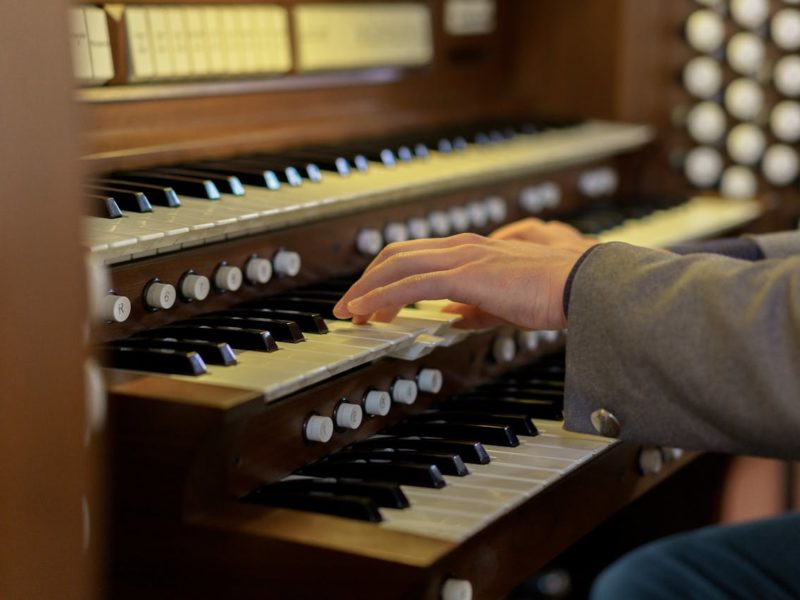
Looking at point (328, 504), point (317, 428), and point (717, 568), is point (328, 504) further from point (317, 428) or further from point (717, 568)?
point (717, 568)

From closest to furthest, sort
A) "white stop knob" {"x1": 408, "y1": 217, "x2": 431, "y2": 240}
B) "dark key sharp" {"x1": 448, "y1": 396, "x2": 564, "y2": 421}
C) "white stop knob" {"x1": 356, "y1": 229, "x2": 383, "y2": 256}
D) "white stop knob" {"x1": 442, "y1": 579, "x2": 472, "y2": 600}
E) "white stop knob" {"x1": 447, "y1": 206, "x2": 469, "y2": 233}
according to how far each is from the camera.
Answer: "white stop knob" {"x1": 442, "y1": 579, "x2": 472, "y2": 600}
"dark key sharp" {"x1": 448, "y1": 396, "x2": 564, "y2": 421}
"white stop knob" {"x1": 356, "y1": 229, "x2": 383, "y2": 256}
"white stop knob" {"x1": 408, "y1": 217, "x2": 431, "y2": 240}
"white stop knob" {"x1": 447, "y1": 206, "x2": 469, "y2": 233}

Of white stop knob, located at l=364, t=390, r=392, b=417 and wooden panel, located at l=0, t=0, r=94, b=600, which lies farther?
white stop knob, located at l=364, t=390, r=392, b=417

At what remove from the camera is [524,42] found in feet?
9.98

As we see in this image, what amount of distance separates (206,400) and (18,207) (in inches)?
11.2

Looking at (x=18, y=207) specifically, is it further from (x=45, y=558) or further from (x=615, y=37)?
(x=615, y=37)

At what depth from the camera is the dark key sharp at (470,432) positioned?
1.54m

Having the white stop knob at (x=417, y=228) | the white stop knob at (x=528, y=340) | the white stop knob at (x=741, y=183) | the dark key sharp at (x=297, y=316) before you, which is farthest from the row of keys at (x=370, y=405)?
the white stop knob at (x=741, y=183)

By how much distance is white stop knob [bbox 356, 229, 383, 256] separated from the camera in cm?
190

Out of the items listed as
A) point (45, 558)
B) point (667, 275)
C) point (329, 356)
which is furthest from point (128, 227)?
point (667, 275)

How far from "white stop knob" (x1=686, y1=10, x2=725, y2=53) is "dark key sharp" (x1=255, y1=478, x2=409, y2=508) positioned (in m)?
Answer: 1.89

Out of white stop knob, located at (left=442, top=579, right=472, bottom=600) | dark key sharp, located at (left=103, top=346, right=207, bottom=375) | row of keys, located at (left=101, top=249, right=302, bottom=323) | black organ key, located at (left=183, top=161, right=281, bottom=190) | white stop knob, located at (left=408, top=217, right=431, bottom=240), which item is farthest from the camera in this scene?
white stop knob, located at (left=408, top=217, right=431, bottom=240)

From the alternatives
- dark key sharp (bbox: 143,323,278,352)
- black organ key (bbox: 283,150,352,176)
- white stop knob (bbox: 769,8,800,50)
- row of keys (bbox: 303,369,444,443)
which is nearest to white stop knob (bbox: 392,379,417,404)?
row of keys (bbox: 303,369,444,443)

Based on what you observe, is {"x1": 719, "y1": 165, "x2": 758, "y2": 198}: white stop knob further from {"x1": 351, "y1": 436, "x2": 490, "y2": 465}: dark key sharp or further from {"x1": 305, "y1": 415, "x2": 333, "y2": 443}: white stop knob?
{"x1": 305, "y1": 415, "x2": 333, "y2": 443}: white stop knob

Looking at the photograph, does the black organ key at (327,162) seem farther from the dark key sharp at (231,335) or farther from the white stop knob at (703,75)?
the white stop knob at (703,75)
